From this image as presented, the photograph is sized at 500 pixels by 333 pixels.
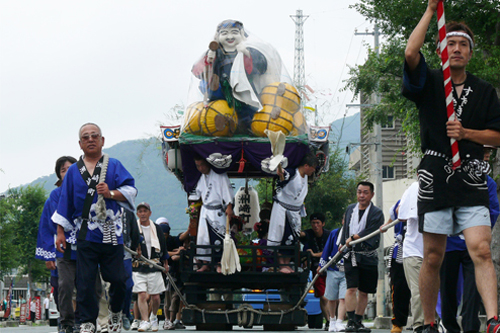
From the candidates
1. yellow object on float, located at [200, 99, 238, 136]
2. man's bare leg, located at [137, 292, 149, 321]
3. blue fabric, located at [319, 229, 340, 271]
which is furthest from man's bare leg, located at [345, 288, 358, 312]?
man's bare leg, located at [137, 292, 149, 321]

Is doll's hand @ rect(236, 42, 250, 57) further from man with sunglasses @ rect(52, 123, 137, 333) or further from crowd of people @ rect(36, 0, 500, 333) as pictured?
man with sunglasses @ rect(52, 123, 137, 333)

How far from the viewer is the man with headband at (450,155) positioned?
6070 millimetres

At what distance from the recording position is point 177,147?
40.7ft

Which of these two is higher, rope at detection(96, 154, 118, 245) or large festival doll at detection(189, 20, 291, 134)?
large festival doll at detection(189, 20, 291, 134)

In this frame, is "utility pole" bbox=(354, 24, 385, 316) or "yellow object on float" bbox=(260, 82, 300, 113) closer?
"yellow object on float" bbox=(260, 82, 300, 113)

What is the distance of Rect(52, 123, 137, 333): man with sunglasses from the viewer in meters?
8.68

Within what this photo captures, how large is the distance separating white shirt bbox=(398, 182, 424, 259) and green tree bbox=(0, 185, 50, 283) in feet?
176

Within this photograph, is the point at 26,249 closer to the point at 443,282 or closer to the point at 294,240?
the point at 294,240

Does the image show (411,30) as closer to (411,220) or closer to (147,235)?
(147,235)

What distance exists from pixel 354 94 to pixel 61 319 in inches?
503

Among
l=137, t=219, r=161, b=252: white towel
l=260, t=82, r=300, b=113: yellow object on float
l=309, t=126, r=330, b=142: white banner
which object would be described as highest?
l=260, t=82, r=300, b=113: yellow object on float

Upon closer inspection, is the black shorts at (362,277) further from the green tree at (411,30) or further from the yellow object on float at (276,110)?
the green tree at (411,30)

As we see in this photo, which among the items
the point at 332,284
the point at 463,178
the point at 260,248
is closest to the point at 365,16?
the point at 332,284

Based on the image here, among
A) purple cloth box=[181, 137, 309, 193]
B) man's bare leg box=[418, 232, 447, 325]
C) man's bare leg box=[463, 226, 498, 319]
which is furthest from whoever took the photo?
purple cloth box=[181, 137, 309, 193]
